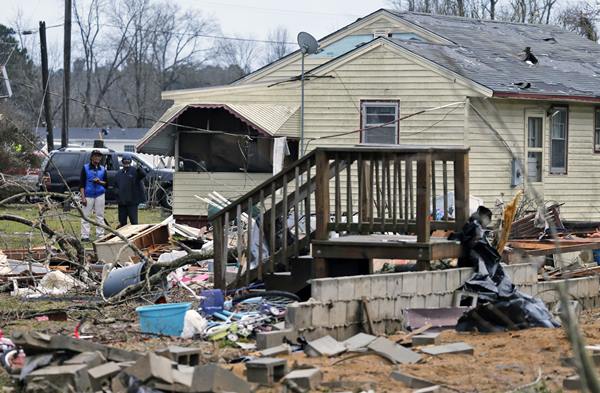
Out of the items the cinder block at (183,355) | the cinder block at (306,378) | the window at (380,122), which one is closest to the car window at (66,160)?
the window at (380,122)

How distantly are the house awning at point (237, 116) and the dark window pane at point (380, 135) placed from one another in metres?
1.56

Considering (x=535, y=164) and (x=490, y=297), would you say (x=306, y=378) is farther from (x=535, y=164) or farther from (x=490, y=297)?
(x=535, y=164)

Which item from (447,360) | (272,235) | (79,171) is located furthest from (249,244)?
(79,171)

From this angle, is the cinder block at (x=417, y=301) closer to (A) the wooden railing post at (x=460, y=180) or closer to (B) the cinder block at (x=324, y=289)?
(B) the cinder block at (x=324, y=289)

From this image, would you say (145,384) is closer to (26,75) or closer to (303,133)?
(303,133)

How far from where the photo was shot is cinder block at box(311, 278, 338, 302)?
343 inches

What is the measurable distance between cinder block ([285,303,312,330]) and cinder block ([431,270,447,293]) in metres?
1.62

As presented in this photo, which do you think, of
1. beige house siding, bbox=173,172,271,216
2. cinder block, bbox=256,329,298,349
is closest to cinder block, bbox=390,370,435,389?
cinder block, bbox=256,329,298,349

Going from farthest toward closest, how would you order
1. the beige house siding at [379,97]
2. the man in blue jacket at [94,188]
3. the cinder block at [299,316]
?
the beige house siding at [379,97] → the man in blue jacket at [94,188] → the cinder block at [299,316]

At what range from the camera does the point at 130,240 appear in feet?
49.5

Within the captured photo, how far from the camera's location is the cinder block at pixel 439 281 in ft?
32.0

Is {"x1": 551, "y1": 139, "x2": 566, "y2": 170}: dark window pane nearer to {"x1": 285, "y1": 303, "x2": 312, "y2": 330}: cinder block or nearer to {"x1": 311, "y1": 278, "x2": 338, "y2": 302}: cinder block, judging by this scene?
{"x1": 311, "y1": 278, "x2": 338, "y2": 302}: cinder block

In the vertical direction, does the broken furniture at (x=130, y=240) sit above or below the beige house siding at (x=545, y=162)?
below

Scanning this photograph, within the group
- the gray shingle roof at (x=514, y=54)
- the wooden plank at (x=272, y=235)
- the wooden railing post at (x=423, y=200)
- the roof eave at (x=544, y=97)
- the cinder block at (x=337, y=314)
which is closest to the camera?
the cinder block at (x=337, y=314)
